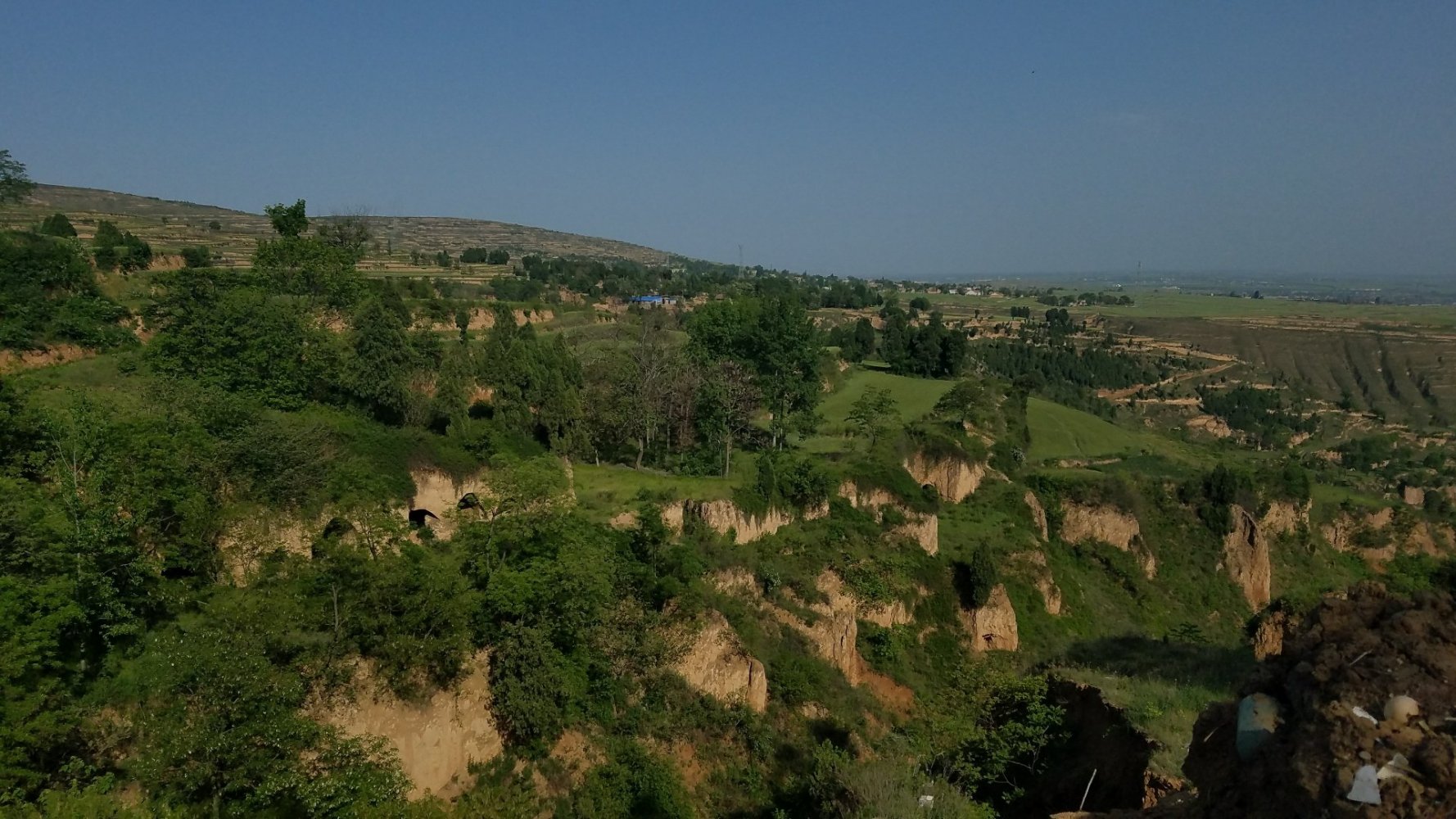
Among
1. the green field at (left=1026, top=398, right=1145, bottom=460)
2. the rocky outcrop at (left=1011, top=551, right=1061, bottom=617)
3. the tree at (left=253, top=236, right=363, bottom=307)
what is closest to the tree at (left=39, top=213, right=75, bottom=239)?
the tree at (left=253, top=236, right=363, bottom=307)

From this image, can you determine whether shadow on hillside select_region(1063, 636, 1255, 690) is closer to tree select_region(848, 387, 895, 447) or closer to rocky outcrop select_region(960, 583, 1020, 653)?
rocky outcrop select_region(960, 583, 1020, 653)

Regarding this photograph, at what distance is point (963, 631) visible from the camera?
29.6m

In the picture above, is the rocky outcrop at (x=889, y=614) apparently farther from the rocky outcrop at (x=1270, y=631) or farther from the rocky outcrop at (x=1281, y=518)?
the rocky outcrop at (x=1281, y=518)

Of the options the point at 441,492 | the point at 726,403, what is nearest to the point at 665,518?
the point at 441,492

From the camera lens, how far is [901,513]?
32.7 m

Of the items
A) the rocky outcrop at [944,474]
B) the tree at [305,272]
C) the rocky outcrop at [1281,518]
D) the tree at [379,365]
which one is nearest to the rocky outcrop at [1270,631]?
the rocky outcrop at [944,474]

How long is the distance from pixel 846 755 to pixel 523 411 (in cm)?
1790

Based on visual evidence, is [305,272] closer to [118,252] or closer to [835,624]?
[118,252]

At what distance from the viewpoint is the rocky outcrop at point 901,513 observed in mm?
31938

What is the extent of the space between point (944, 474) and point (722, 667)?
67.7 feet

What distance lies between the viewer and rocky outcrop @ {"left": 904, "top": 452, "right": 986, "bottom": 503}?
38.2 metres

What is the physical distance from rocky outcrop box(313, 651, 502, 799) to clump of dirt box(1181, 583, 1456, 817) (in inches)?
579

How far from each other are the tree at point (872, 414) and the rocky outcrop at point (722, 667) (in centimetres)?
1878

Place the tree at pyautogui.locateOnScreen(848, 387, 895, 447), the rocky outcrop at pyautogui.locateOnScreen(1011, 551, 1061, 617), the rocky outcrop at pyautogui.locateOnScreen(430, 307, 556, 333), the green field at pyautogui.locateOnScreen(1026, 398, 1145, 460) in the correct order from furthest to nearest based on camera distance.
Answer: the green field at pyautogui.locateOnScreen(1026, 398, 1145, 460) → the rocky outcrop at pyautogui.locateOnScreen(430, 307, 556, 333) → the tree at pyautogui.locateOnScreen(848, 387, 895, 447) → the rocky outcrop at pyautogui.locateOnScreen(1011, 551, 1061, 617)
